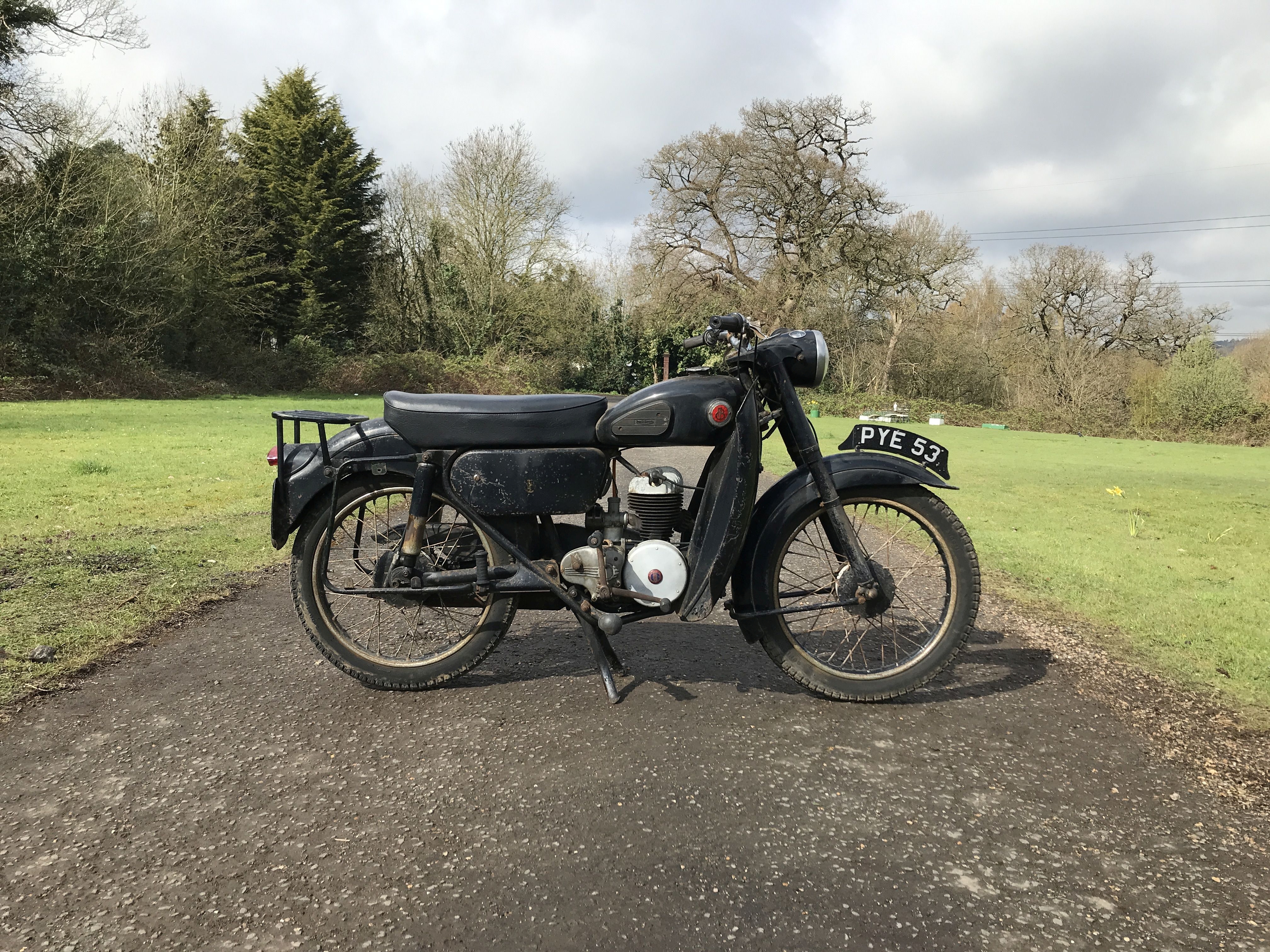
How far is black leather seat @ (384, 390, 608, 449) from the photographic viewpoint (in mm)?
3236

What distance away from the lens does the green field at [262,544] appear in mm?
4133

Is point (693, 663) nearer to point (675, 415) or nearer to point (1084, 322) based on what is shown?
point (675, 415)

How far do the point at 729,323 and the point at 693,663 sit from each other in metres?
1.60

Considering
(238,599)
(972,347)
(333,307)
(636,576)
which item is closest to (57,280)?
(333,307)

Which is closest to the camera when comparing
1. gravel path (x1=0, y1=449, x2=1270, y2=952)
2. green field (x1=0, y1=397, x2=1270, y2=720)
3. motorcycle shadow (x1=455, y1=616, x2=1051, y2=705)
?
gravel path (x1=0, y1=449, x2=1270, y2=952)

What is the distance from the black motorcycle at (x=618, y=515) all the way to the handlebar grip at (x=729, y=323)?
1 centimetres

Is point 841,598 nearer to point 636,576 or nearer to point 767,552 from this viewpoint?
point 767,552

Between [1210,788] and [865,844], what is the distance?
1291 millimetres

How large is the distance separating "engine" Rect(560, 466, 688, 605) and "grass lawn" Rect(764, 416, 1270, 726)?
815 millimetres

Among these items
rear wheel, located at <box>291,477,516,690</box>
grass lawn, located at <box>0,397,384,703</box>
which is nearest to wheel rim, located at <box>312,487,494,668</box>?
rear wheel, located at <box>291,477,516,690</box>

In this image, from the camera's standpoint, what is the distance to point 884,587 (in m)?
3.47

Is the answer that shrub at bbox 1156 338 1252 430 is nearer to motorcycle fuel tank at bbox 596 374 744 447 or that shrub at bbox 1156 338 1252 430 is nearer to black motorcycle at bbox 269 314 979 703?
black motorcycle at bbox 269 314 979 703

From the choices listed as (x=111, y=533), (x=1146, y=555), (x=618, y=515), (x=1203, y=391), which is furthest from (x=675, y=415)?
(x=1203, y=391)

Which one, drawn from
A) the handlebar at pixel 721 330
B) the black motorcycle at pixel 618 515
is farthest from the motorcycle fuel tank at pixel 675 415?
the handlebar at pixel 721 330
